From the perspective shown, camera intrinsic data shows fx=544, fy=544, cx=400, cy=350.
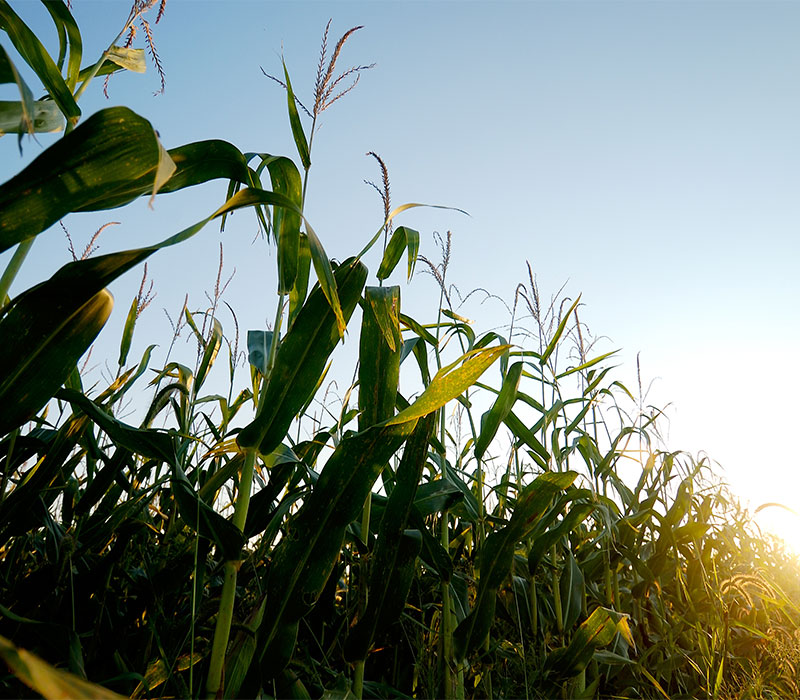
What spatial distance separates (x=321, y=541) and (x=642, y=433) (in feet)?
4.78

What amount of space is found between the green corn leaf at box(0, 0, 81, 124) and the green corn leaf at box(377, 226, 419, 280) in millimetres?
686

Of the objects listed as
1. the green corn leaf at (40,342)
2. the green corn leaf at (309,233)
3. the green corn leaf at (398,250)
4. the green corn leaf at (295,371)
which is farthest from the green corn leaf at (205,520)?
the green corn leaf at (398,250)

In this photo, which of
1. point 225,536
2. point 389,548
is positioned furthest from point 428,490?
point 225,536

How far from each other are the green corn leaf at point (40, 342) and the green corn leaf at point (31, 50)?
37 cm

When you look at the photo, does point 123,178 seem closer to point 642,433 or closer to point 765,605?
point 642,433

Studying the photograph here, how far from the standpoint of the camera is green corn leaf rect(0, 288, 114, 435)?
80 cm

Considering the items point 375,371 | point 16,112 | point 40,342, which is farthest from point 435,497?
point 16,112

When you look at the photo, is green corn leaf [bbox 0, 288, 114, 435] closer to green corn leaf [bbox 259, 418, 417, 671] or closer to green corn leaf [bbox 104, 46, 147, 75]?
green corn leaf [bbox 259, 418, 417, 671]

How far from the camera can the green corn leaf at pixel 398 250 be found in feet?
4.20

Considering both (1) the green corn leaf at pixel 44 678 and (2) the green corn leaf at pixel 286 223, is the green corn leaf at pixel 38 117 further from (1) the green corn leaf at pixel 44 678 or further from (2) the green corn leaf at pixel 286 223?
(1) the green corn leaf at pixel 44 678

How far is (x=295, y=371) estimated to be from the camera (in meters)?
1.02

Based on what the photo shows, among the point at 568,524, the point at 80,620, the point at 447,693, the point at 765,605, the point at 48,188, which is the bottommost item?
the point at 80,620

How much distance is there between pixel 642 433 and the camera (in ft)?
6.62

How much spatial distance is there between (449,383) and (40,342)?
65 cm
